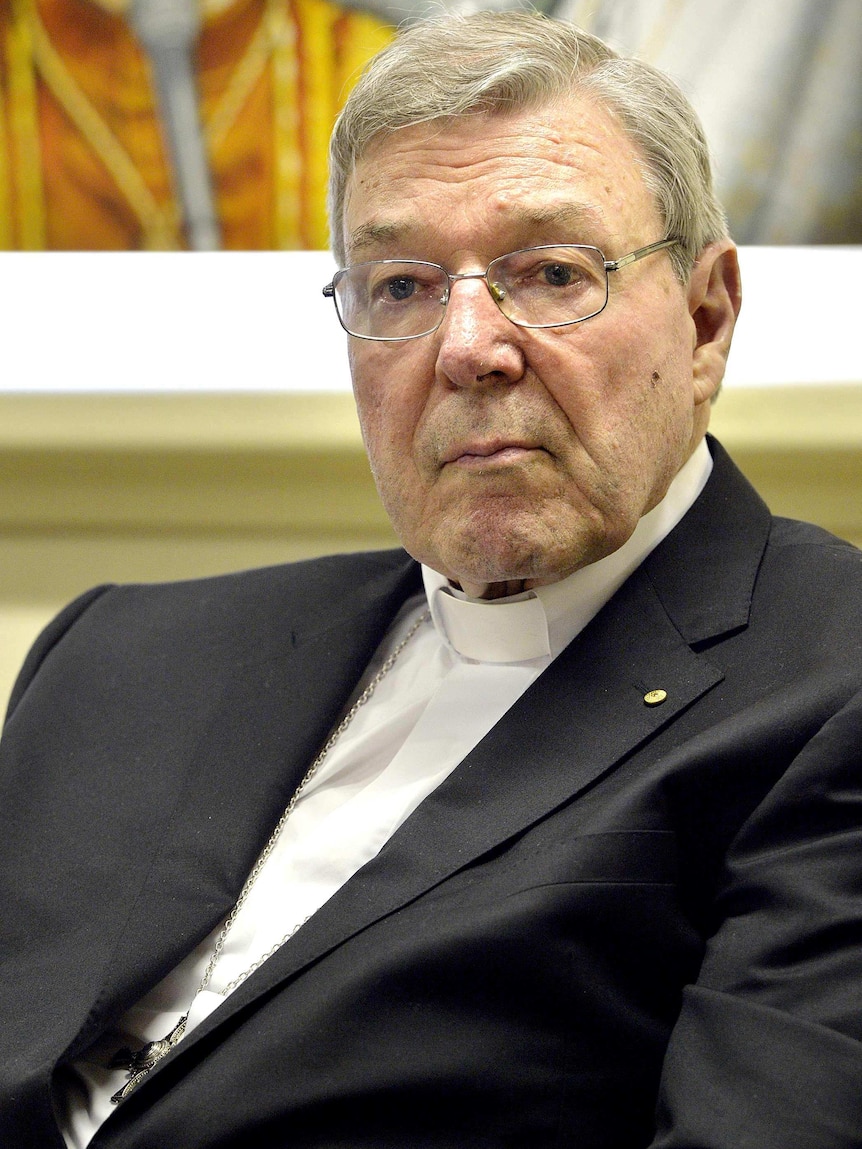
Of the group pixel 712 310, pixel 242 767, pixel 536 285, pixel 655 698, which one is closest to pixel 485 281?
pixel 536 285

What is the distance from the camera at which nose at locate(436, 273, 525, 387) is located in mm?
1412

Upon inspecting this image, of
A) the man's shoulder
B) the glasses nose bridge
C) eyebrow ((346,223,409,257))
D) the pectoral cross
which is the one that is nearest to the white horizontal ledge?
the man's shoulder

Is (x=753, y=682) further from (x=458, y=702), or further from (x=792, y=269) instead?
(x=792, y=269)

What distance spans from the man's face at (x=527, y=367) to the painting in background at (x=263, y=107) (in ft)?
2.01

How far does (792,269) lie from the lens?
6.82ft

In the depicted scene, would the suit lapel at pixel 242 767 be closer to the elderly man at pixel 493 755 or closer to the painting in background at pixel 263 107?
the elderly man at pixel 493 755

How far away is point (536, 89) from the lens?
149 cm

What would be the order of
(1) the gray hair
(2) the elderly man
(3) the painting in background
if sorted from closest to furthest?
(2) the elderly man, (1) the gray hair, (3) the painting in background

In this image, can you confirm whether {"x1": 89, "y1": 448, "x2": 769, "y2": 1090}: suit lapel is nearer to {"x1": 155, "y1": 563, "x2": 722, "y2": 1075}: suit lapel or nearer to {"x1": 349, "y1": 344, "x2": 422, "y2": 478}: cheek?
{"x1": 155, "y1": 563, "x2": 722, "y2": 1075}: suit lapel

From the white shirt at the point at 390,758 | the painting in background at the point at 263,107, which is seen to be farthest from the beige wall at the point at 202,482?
the white shirt at the point at 390,758

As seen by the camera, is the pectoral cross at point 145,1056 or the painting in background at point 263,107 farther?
the painting in background at point 263,107

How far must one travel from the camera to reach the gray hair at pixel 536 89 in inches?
58.8

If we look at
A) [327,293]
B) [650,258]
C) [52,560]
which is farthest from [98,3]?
[650,258]

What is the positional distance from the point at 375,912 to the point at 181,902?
12.3 inches
